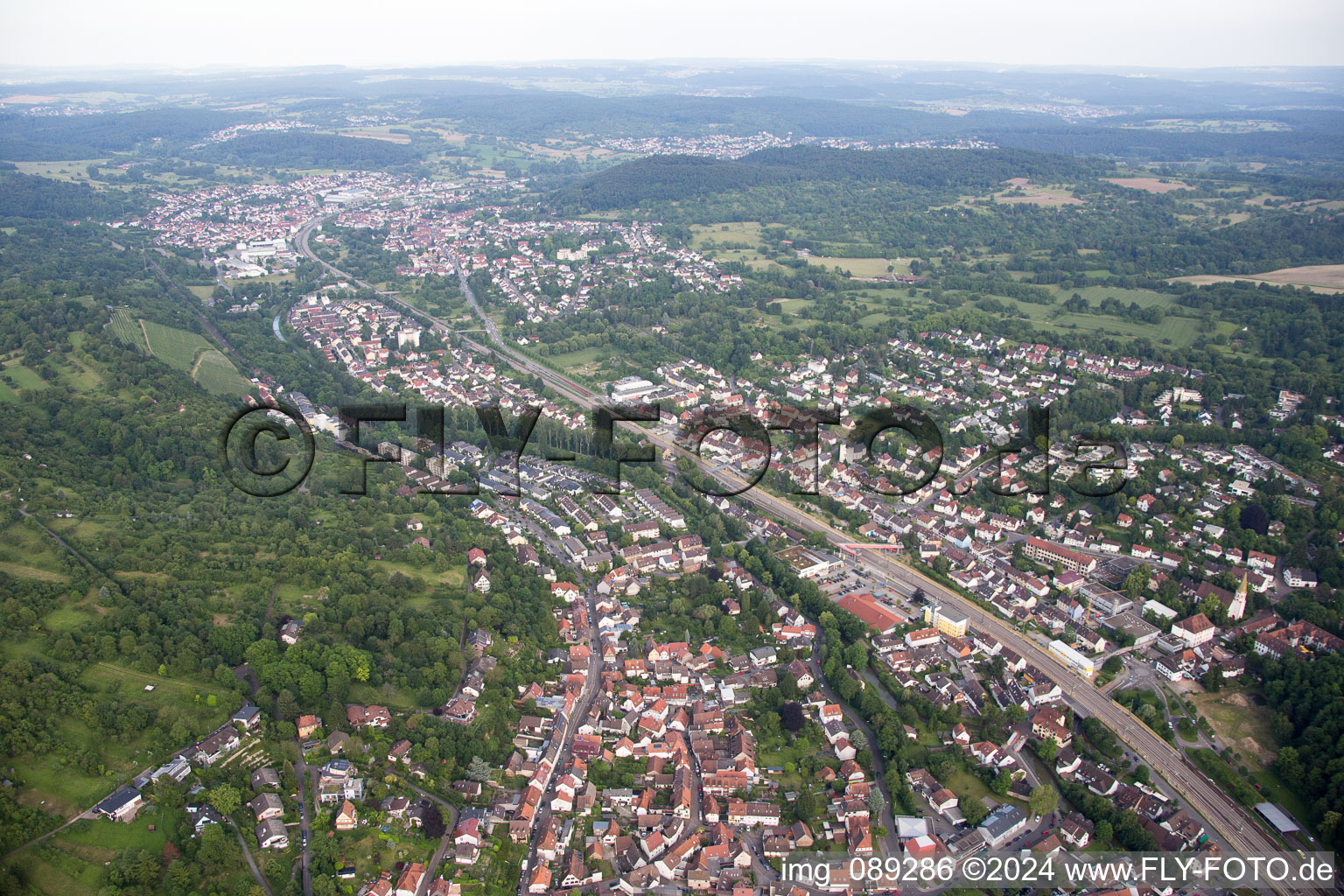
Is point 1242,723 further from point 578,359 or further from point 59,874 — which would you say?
point 578,359

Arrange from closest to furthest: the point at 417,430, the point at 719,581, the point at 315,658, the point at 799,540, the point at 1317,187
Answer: the point at 315,658, the point at 719,581, the point at 799,540, the point at 417,430, the point at 1317,187

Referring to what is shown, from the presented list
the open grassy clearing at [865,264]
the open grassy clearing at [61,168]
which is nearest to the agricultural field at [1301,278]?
the open grassy clearing at [865,264]

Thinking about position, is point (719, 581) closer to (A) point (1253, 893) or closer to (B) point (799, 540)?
(B) point (799, 540)

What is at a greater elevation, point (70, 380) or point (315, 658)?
point (70, 380)

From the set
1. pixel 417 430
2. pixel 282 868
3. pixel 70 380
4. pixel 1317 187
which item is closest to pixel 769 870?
pixel 282 868

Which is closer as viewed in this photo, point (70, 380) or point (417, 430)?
point (70, 380)

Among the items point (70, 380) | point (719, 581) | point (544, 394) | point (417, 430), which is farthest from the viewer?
point (544, 394)

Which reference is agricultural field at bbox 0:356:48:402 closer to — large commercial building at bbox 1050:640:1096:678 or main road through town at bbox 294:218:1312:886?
main road through town at bbox 294:218:1312:886
